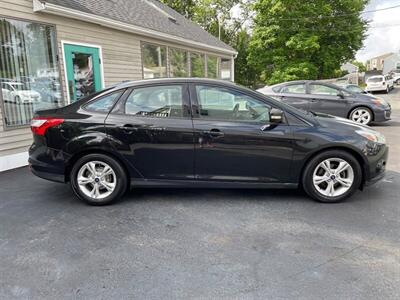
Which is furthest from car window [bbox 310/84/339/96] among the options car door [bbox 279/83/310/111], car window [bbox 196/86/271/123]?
car window [bbox 196/86/271/123]

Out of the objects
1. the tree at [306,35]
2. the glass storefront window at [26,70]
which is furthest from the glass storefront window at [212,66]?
the tree at [306,35]

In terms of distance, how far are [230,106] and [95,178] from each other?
6.16ft

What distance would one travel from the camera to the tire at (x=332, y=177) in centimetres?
388

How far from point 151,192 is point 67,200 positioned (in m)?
1.09

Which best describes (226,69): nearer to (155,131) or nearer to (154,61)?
(154,61)

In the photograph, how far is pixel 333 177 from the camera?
12.9 feet

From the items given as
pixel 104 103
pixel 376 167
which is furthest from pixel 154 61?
pixel 376 167

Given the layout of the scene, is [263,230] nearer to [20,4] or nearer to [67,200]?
[67,200]

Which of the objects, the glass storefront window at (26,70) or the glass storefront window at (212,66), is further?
the glass storefront window at (212,66)

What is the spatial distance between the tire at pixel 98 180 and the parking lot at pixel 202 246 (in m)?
0.14

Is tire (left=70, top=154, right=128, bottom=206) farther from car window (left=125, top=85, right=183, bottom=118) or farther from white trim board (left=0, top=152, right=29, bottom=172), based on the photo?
white trim board (left=0, top=152, right=29, bottom=172)

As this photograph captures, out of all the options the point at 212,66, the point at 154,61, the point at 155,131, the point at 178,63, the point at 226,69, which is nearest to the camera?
the point at 155,131

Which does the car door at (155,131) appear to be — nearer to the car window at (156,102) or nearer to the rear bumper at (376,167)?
the car window at (156,102)

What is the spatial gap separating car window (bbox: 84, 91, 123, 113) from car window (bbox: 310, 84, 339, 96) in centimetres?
714
